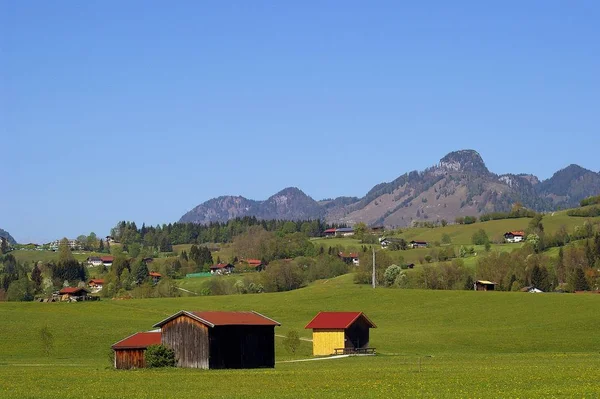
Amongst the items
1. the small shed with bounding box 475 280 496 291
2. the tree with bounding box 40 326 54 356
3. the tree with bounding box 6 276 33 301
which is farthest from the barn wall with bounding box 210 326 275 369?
the tree with bounding box 6 276 33 301

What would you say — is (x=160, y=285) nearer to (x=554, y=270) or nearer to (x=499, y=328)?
(x=554, y=270)

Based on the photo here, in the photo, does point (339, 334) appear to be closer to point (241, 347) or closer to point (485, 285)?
point (241, 347)

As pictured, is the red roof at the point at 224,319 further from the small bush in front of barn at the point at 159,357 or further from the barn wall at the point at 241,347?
the small bush in front of barn at the point at 159,357

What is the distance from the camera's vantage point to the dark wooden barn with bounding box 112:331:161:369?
2633 inches

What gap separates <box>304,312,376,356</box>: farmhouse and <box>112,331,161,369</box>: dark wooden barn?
60.5 feet

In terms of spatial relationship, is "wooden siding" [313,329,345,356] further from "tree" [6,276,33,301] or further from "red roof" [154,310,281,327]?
"tree" [6,276,33,301]

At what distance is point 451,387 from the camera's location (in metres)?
41.9

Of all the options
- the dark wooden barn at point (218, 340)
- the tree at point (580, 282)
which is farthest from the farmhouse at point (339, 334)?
the tree at point (580, 282)

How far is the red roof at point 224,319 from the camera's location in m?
66.0

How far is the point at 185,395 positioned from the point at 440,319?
76.7 m

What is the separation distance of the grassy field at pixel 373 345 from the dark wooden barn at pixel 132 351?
5.22ft

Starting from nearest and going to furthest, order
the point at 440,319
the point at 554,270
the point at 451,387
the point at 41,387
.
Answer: the point at 451,387 → the point at 41,387 → the point at 440,319 → the point at 554,270

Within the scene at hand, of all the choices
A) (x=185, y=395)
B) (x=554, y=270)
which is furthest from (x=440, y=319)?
(x=185, y=395)

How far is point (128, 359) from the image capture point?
6725cm
